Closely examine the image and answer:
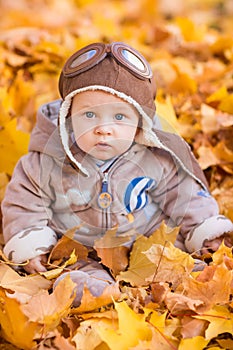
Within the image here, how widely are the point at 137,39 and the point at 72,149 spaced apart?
90.7 inches

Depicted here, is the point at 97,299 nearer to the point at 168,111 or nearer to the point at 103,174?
the point at 103,174

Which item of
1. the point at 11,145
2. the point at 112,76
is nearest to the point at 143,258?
the point at 112,76

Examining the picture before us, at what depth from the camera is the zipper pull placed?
198 cm

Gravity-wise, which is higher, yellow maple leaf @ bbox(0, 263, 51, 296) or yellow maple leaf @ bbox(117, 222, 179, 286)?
yellow maple leaf @ bbox(117, 222, 179, 286)

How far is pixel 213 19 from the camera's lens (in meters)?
5.75

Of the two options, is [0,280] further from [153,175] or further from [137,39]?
[137,39]

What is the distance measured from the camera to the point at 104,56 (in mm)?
1834

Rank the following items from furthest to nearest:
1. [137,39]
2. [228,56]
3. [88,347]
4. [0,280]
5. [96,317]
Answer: [137,39] < [228,56] < [0,280] < [96,317] < [88,347]

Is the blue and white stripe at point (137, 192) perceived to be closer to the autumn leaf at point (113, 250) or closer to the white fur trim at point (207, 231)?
the autumn leaf at point (113, 250)

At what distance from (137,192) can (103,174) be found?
0.14 m

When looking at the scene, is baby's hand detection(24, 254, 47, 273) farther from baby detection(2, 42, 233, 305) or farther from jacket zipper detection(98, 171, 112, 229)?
jacket zipper detection(98, 171, 112, 229)

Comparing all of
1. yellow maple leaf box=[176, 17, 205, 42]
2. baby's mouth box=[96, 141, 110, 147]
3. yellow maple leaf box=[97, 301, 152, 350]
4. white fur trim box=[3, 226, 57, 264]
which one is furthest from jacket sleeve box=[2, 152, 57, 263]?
yellow maple leaf box=[176, 17, 205, 42]

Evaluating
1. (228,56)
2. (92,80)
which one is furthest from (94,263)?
(228,56)

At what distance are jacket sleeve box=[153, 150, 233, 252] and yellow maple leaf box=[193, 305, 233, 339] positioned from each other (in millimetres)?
371
